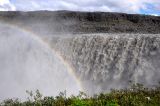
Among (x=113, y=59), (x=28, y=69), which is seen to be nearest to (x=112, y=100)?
(x=113, y=59)

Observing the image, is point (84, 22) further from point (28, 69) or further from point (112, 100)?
point (112, 100)

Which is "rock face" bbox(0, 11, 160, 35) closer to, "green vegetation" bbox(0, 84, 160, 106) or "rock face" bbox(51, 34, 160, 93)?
"rock face" bbox(51, 34, 160, 93)

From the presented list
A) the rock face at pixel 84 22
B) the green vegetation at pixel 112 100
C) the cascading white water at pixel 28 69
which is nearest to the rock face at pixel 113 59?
the cascading white water at pixel 28 69

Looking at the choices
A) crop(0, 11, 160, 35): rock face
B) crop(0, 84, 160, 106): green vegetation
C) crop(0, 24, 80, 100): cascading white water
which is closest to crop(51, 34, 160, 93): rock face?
crop(0, 24, 80, 100): cascading white water

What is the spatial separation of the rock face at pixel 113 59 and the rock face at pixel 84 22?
9.90 m

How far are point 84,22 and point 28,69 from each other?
17469mm

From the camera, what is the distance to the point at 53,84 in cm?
2642

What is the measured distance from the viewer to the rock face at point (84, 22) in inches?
1603

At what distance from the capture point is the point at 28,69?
29.5 metres

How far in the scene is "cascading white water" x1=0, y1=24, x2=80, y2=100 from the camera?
2612cm

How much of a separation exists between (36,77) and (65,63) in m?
1.87

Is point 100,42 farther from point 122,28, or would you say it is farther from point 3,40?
point 122,28

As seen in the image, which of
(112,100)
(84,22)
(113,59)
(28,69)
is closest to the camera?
(112,100)

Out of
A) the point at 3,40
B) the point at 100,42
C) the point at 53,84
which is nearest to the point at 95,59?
the point at 100,42
